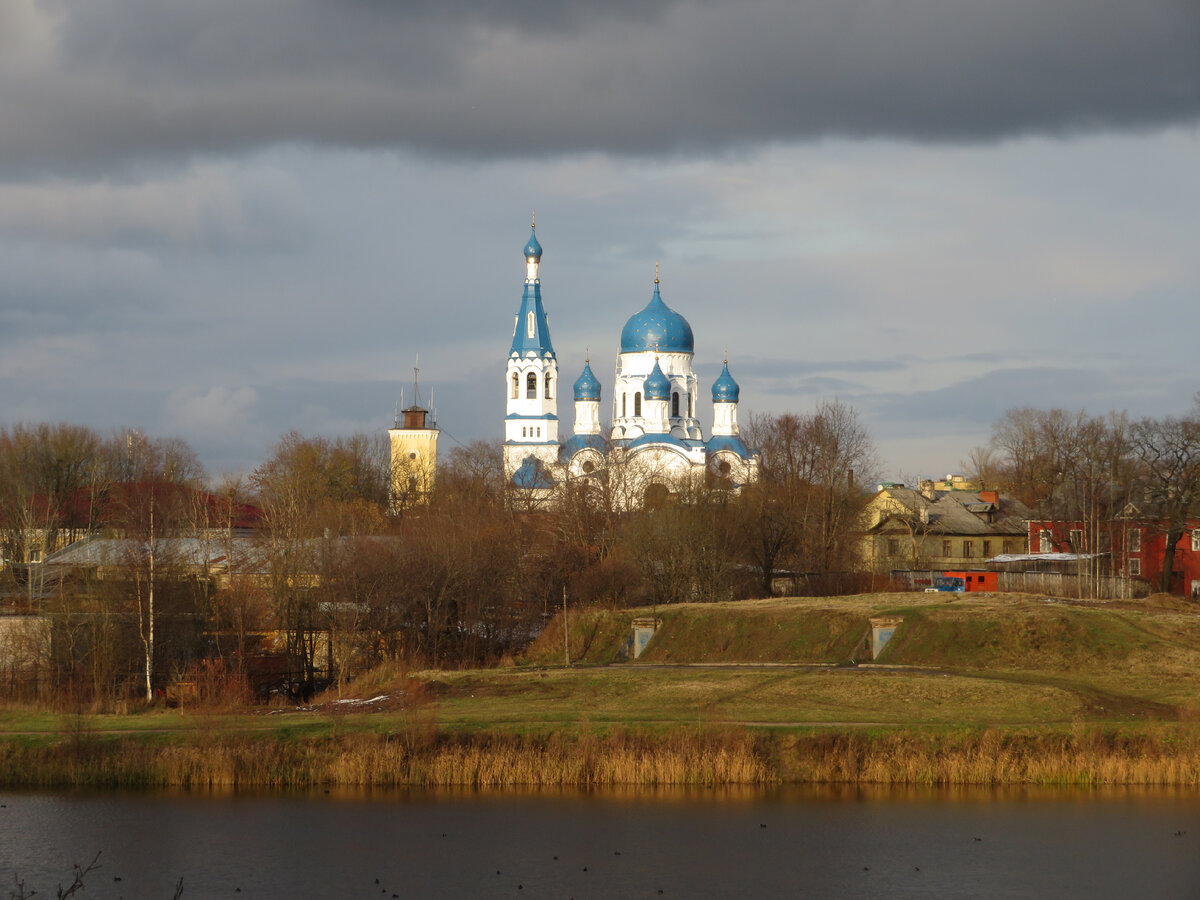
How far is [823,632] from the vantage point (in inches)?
1666

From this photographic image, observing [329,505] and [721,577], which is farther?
[329,505]

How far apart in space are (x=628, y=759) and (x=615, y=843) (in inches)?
155

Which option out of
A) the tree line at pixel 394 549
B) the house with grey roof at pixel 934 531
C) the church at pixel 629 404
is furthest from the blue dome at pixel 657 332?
the house with grey roof at pixel 934 531

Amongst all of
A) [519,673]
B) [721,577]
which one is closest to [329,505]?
[721,577]

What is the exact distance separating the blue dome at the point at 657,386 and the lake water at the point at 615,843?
207 feet

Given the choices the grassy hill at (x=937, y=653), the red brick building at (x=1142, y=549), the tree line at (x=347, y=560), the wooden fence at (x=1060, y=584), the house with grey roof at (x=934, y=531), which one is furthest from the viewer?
the house with grey roof at (x=934, y=531)

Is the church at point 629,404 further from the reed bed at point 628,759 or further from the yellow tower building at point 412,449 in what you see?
the reed bed at point 628,759

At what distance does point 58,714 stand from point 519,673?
1066 centimetres

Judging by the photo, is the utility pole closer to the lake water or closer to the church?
the lake water

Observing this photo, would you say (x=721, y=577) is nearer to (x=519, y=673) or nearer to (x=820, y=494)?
(x=820, y=494)

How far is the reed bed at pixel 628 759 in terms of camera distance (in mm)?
27875

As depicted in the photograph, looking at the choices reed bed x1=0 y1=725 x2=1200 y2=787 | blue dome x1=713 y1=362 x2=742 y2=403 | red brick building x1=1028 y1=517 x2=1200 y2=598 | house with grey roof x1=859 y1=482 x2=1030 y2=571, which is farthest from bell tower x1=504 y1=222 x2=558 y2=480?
reed bed x1=0 y1=725 x2=1200 y2=787

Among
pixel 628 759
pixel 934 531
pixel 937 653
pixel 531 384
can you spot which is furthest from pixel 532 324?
pixel 628 759

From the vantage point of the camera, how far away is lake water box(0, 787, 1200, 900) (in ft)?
72.6
